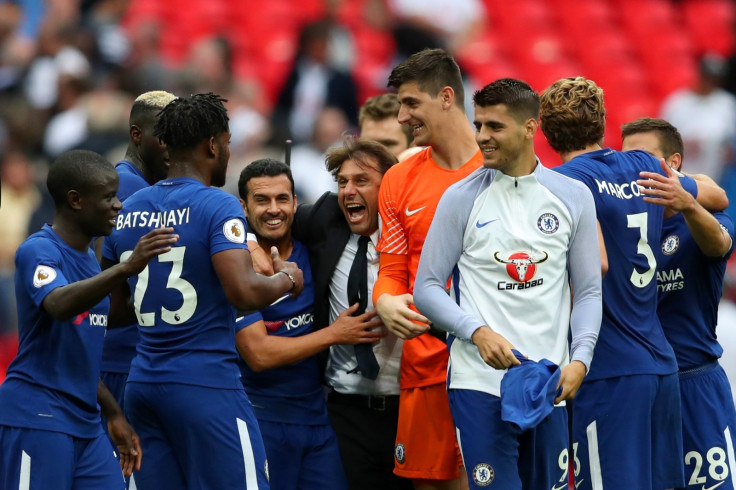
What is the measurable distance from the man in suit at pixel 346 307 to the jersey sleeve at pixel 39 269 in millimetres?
1684

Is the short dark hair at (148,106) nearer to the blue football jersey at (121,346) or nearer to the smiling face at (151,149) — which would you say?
the smiling face at (151,149)

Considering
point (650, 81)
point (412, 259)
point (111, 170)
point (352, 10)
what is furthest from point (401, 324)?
point (650, 81)

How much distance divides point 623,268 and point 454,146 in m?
1.04

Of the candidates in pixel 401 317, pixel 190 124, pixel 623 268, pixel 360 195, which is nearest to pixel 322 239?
pixel 360 195

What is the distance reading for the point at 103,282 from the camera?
14.1 ft

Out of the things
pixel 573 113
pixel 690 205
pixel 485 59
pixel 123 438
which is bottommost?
pixel 123 438

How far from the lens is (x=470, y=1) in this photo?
14.1m

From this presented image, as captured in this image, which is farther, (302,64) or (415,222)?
(302,64)

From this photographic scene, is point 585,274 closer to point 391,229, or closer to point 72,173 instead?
point 391,229

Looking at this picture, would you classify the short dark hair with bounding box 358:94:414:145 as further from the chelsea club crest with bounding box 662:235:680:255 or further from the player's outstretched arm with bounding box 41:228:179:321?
the player's outstretched arm with bounding box 41:228:179:321

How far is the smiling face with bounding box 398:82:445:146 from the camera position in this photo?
217 inches

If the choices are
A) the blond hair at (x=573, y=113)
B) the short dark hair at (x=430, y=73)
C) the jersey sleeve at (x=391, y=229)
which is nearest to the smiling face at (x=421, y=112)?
the short dark hair at (x=430, y=73)

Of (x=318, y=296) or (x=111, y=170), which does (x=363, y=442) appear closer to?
(x=318, y=296)

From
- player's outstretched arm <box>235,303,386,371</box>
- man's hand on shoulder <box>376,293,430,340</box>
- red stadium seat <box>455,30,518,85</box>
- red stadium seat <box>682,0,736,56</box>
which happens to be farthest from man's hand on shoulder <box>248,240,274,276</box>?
red stadium seat <box>682,0,736,56</box>
